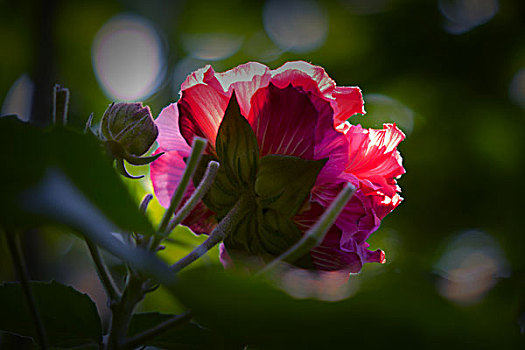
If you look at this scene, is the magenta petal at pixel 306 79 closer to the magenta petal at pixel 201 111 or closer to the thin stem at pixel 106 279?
the magenta petal at pixel 201 111

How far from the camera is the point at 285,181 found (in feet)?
0.89

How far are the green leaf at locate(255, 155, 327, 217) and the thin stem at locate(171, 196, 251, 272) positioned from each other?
0.01 m

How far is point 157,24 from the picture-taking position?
5.81 ft

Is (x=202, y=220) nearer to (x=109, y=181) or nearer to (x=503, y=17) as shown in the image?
(x=109, y=181)

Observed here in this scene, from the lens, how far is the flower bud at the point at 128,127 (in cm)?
29

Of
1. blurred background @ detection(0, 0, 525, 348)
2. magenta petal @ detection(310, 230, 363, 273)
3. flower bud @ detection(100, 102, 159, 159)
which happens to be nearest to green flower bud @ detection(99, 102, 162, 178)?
flower bud @ detection(100, 102, 159, 159)

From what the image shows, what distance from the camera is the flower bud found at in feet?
0.97

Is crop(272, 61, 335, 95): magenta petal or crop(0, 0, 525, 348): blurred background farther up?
crop(0, 0, 525, 348): blurred background

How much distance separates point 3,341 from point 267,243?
0.45m

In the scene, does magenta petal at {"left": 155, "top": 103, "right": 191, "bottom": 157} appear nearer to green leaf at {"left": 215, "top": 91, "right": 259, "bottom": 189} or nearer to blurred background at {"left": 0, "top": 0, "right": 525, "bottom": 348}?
green leaf at {"left": 215, "top": 91, "right": 259, "bottom": 189}

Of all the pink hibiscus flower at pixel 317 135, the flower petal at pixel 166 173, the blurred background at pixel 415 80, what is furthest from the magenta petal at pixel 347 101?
the blurred background at pixel 415 80

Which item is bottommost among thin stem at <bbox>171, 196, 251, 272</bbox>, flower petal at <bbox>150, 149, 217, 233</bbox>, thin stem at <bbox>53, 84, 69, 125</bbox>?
thin stem at <bbox>171, 196, 251, 272</bbox>

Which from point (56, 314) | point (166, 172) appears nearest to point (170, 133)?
point (166, 172)

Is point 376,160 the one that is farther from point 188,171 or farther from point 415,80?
point 415,80
